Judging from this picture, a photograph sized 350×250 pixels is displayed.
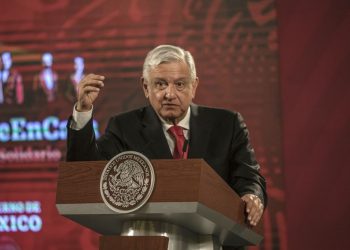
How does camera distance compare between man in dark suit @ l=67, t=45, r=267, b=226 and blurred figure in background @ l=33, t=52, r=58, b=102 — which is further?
blurred figure in background @ l=33, t=52, r=58, b=102

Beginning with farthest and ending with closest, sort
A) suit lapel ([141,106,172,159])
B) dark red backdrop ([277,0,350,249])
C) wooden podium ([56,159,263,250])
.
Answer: dark red backdrop ([277,0,350,249]), suit lapel ([141,106,172,159]), wooden podium ([56,159,263,250])

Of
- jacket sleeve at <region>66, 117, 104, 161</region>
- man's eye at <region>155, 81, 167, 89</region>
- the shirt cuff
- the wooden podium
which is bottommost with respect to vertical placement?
the wooden podium

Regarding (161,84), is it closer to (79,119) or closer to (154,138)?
(154,138)

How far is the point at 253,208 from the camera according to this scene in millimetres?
1980

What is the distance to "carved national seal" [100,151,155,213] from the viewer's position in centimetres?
163

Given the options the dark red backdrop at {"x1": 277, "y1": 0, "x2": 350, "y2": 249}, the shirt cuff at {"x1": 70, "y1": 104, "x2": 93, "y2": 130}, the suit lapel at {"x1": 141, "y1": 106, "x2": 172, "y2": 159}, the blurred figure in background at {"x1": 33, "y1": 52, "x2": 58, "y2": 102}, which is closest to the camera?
the shirt cuff at {"x1": 70, "y1": 104, "x2": 93, "y2": 130}

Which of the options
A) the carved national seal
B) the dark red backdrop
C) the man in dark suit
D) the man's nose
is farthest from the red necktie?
the dark red backdrop

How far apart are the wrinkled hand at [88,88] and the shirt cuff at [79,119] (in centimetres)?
4

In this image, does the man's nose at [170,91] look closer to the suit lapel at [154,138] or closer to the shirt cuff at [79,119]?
the suit lapel at [154,138]

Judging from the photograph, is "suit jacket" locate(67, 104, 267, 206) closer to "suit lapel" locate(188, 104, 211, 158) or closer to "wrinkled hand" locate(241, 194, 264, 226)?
"suit lapel" locate(188, 104, 211, 158)

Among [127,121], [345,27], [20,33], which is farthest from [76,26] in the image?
[127,121]

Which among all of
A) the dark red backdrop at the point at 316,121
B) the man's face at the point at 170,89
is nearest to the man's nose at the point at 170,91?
the man's face at the point at 170,89

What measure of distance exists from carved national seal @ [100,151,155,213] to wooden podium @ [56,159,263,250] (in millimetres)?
17

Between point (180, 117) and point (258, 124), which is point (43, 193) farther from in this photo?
point (180, 117)
